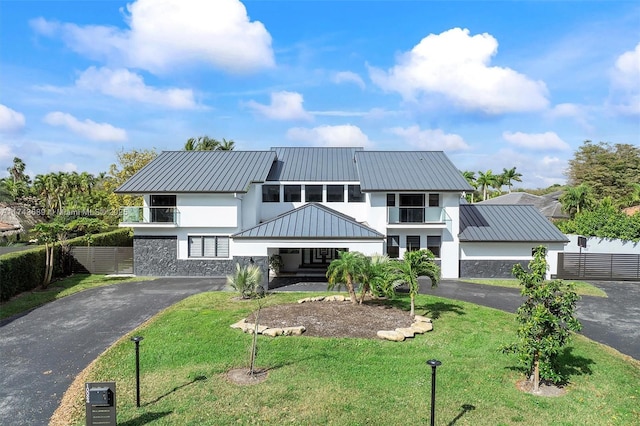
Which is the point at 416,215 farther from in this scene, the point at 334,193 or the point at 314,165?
the point at 314,165

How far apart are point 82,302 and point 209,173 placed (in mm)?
11121

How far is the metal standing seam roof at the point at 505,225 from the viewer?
23.7 metres

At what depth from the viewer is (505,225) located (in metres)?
24.8

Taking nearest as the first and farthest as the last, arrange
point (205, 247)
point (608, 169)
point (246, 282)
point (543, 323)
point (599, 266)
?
point (543, 323), point (246, 282), point (599, 266), point (205, 247), point (608, 169)

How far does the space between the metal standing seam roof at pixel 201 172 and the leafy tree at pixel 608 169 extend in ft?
157

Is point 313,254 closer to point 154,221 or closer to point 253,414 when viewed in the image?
point 154,221

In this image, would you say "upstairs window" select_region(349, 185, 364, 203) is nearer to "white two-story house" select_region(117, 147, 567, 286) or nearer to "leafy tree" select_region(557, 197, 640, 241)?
"white two-story house" select_region(117, 147, 567, 286)

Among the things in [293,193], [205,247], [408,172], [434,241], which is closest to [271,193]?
[293,193]

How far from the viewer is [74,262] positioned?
24094 millimetres

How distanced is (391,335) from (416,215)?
12.6 metres

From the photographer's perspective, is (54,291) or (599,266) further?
(599,266)

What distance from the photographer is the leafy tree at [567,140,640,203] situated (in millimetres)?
50938

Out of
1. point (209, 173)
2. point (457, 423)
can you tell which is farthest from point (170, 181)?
point (457, 423)

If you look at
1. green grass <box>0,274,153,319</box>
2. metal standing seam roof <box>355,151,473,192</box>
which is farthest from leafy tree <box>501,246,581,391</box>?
green grass <box>0,274,153,319</box>
